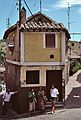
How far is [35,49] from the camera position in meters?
21.2

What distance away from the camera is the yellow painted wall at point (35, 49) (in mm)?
21000

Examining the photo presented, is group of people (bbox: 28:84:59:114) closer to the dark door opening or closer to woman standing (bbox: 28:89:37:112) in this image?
woman standing (bbox: 28:89:37:112)

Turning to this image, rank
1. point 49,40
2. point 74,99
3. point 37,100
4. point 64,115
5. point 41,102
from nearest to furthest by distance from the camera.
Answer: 1. point 64,115
2. point 41,102
3. point 37,100
4. point 49,40
5. point 74,99

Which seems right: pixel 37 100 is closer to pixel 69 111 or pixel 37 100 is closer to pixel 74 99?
pixel 69 111

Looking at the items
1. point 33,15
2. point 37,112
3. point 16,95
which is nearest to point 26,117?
point 37,112

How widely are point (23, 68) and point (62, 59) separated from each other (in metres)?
2.64

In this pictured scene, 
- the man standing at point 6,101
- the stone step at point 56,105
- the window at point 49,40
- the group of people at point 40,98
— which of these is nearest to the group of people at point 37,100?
the group of people at point 40,98

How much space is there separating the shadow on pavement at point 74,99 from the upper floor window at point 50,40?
396cm

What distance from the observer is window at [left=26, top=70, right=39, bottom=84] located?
2112cm

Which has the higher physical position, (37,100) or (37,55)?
(37,55)

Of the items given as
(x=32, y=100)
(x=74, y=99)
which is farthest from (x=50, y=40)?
(x=74, y=99)

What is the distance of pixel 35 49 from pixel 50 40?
1.18 m

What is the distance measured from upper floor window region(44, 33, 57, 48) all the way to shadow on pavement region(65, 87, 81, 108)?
3958mm

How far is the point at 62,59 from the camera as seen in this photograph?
69.7 feet
